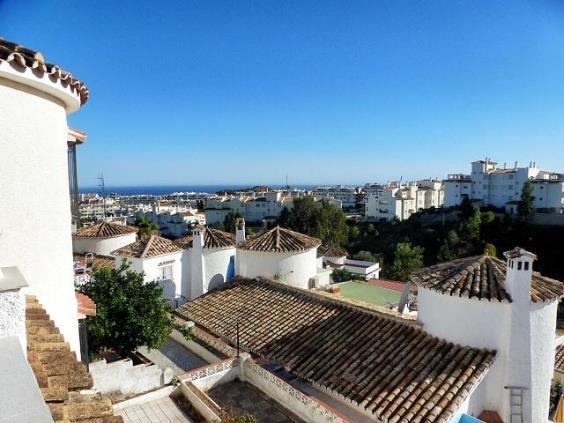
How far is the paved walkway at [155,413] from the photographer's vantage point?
978cm

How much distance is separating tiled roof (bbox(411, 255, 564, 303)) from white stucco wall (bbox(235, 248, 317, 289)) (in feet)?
24.3

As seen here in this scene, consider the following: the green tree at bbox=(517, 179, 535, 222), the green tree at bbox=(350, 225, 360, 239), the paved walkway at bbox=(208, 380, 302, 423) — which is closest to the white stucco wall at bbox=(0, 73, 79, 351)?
the paved walkway at bbox=(208, 380, 302, 423)

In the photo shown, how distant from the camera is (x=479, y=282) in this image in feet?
35.1

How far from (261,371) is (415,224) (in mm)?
77140

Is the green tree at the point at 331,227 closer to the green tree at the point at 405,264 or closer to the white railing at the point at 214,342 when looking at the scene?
the green tree at the point at 405,264

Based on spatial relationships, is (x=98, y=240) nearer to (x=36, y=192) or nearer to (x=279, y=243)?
(x=279, y=243)

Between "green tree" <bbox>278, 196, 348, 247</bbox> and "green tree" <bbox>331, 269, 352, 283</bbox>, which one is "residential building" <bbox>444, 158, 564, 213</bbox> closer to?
"green tree" <bbox>278, 196, 348, 247</bbox>

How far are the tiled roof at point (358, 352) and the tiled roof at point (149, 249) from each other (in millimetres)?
4613

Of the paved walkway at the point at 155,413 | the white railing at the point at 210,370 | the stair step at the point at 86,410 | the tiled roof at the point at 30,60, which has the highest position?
the tiled roof at the point at 30,60

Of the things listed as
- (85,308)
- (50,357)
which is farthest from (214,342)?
(50,357)

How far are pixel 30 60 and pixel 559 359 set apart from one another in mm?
23225

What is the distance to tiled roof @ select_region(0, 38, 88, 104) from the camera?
4.99m

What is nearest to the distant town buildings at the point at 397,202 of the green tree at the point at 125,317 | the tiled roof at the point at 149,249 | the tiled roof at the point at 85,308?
the tiled roof at the point at 149,249

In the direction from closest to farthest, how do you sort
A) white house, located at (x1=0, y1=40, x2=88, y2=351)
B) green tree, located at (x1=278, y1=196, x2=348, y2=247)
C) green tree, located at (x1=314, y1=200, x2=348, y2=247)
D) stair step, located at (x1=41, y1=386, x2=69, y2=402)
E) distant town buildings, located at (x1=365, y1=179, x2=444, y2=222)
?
stair step, located at (x1=41, y1=386, x2=69, y2=402), white house, located at (x1=0, y1=40, x2=88, y2=351), green tree, located at (x1=314, y1=200, x2=348, y2=247), green tree, located at (x1=278, y1=196, x2=348, y2=247), distant town buildings, located at (x1=365, y1=179, x2=444, y2=222)
